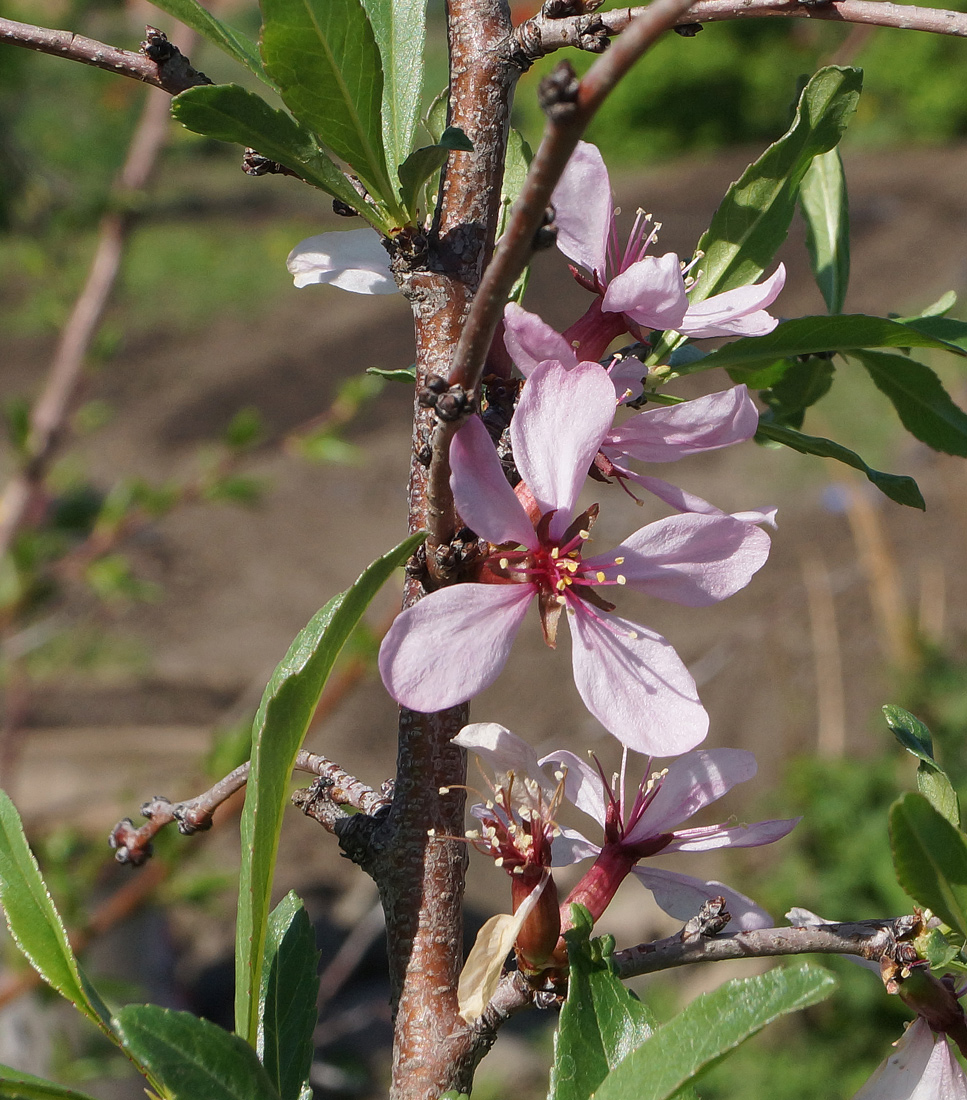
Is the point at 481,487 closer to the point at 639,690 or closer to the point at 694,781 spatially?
the point at 639,690

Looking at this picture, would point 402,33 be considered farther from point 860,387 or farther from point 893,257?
point 893,257

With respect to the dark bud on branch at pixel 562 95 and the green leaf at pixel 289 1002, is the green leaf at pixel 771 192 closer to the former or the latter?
the dark bud on branch at pixel 562 95

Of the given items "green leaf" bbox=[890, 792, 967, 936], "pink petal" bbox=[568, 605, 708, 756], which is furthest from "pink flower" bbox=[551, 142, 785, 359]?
"green leaf" bbox=[890, 792, 967, 936]

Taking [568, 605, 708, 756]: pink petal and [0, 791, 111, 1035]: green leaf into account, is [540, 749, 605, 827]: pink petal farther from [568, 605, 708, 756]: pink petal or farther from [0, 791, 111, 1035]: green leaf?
[0, 791, 111, 1035]: green leaf

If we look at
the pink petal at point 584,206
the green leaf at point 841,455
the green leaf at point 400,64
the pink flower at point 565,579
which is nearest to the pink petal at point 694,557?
the pink flower at point 565,579

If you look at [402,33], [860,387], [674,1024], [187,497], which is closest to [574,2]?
[402,33]

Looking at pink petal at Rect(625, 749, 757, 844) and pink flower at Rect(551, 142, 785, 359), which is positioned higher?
pink flower at Rect(551, 142, 785, 359)
